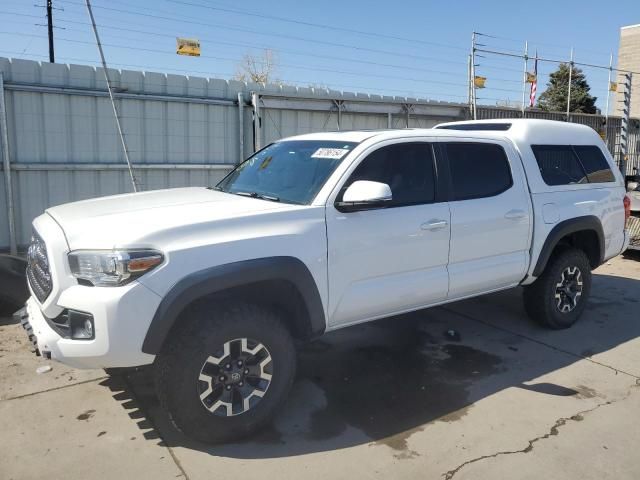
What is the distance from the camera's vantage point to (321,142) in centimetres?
423

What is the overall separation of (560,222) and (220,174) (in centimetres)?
591

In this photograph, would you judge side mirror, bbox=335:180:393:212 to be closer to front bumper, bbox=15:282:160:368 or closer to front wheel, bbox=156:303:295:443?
front wheel, bbox=156:303:295:443

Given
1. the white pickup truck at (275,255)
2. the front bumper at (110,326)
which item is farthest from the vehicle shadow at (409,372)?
the front bumper at (110,326)

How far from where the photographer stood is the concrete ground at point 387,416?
3.09m

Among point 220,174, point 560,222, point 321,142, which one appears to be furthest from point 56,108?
point 560,222

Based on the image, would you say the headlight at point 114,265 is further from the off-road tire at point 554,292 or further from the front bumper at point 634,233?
Result: the front bumper at point 634,233

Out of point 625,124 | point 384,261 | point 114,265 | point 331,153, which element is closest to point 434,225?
point 384,261

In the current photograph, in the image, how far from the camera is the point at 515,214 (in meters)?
4.64

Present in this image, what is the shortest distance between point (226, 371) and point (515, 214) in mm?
2818

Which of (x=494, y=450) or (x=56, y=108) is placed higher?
(x=56, y=108)

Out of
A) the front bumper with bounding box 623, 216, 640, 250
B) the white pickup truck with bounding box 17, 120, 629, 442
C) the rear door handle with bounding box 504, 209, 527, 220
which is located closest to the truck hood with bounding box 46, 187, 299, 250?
the white pickup truck with bounding box 17, 120, 629, 442

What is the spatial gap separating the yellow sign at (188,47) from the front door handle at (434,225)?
297 inches

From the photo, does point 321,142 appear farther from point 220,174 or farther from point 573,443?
point 220,174

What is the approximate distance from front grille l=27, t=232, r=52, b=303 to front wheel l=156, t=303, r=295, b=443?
803 mm
